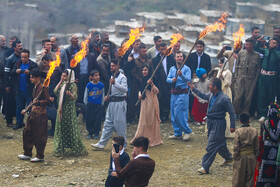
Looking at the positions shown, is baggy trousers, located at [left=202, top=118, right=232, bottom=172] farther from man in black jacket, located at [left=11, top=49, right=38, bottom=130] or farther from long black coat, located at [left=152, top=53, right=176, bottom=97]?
man in black jacket, located at [left=11, top=49, right=38, bottom=130]

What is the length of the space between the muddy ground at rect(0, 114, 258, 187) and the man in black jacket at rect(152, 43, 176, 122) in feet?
6.29

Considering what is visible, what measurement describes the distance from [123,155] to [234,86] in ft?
23.5

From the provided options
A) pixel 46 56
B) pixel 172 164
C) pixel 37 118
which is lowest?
pixel 172 164

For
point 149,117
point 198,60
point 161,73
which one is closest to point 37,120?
point 149,117

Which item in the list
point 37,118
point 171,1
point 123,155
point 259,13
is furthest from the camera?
point 171,1

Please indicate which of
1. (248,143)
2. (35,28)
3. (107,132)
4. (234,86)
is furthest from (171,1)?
(248,143)

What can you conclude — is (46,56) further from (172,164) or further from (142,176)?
(142,176)

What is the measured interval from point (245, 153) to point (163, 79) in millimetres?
5322

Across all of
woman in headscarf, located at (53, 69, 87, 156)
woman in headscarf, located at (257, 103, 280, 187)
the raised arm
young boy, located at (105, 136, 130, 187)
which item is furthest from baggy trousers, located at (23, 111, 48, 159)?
woman in headscarf, located at (257, 103, 280, 187)

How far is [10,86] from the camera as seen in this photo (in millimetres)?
12672

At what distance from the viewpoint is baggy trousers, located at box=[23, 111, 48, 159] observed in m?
10.0

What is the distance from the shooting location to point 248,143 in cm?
840

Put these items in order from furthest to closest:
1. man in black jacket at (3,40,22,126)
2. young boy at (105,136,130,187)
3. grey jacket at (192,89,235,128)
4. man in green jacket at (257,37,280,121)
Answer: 1. man in green jacket at (257,37,280,121)
2. man in black jacket at (3,40,22,126)
3. grey jacket at (192,89,235,128)
4. young boy at (105,136,130,187)

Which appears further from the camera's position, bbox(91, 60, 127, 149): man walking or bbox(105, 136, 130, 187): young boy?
bbox(91, 60, 127, 149): man walking
